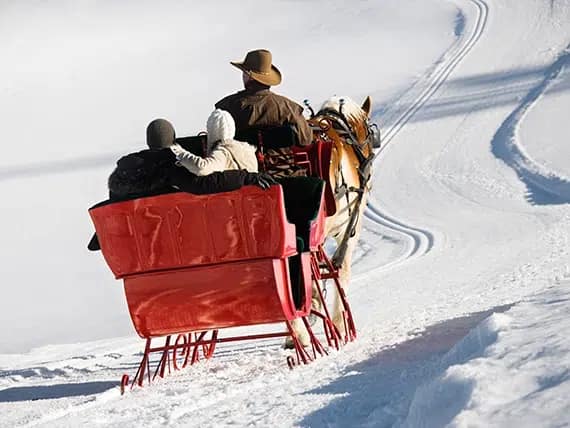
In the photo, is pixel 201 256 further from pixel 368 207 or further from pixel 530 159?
pixel 530 159

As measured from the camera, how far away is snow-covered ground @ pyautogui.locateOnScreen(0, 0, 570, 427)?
483 cm

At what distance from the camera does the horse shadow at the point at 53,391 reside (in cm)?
677

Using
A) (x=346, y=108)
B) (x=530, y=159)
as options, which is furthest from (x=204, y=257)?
(x=530, y=159)

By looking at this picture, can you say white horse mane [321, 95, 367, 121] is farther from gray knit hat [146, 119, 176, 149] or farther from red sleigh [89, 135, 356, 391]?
gray knit hat [146, 119, 176, 149]

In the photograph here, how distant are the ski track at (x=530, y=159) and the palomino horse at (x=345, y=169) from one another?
558 centimetres

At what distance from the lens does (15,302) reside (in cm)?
1255

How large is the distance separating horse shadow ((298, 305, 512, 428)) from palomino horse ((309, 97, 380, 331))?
3.75 feet

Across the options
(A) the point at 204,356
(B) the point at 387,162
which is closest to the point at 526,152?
(B) the point at 387,162

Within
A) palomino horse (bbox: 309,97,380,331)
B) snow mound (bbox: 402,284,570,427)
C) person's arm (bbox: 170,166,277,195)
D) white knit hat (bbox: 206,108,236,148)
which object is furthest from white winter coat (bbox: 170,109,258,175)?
snow mound (bbox: 402,284,570,427)

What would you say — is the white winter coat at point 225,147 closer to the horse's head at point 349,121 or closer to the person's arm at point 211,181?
the person's arm at point 211,181

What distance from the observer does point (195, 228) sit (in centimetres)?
638

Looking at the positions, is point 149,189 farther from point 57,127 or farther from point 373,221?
point 57,127

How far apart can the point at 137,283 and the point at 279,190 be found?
966 millimetres

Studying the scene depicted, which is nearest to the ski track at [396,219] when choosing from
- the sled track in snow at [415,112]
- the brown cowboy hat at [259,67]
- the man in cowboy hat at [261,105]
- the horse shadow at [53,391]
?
the sled track in snow at [415,112]
